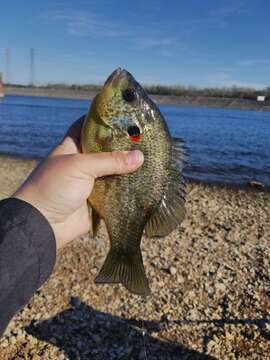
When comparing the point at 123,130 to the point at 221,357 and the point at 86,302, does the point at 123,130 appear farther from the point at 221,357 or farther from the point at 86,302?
the point at 86,302

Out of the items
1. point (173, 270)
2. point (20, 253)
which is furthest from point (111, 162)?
point (173, 270)

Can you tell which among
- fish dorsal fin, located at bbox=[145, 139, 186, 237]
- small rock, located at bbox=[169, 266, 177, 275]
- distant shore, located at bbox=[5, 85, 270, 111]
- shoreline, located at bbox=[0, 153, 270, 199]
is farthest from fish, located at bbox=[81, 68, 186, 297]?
distant shore, located at bbox=[5, 85, 270, 111]

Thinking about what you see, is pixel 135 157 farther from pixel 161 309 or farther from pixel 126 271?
pixel 161 309

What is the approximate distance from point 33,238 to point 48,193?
0.42 meters

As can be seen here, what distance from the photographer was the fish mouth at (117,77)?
8.71ft

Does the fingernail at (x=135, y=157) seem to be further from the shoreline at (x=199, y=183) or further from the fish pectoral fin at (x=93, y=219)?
the shoreline at (x=199, y=183)

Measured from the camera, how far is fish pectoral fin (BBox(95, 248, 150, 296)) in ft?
9.61

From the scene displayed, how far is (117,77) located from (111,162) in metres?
0.56

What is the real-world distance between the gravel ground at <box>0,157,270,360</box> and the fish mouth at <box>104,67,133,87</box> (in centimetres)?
391

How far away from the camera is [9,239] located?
2.53 meters

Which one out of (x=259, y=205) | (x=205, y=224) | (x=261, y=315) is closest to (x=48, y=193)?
(x=261, y=315)

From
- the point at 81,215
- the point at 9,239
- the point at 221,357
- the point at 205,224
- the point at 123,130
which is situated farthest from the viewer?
the point at 205,224

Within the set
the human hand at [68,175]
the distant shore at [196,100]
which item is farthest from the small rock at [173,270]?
the distant shore at [196,100]

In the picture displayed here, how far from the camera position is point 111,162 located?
2.68 meters
